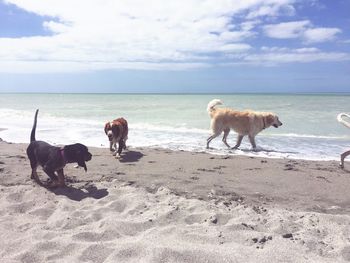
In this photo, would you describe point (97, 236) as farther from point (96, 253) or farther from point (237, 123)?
point (237, 123)

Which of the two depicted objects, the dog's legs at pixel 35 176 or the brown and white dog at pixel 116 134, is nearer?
the dog's legs at pixel 35 176

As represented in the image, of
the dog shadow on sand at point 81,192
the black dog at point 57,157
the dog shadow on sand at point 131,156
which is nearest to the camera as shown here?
the dog shadow on sand at point 81,192

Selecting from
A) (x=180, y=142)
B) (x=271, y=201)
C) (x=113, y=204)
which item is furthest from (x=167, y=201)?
(x=180, y=142)

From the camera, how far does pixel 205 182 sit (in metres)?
5.88

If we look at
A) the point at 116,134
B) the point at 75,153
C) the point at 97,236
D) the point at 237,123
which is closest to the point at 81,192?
the point at 75,153

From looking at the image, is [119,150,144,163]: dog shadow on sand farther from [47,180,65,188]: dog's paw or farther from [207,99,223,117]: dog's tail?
[207,99,223,117]: dog's tail

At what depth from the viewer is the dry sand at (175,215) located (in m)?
3.38

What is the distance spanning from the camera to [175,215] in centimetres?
A: 428

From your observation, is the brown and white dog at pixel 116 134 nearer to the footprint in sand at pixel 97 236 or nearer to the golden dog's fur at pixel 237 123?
the golden dog's fur at pixel 237 123

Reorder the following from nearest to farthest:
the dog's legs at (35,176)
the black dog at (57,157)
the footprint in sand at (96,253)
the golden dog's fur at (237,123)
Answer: the footprint in sand at (96,253), the black dog at (57,157), the dog's legs at (35,176), the golden dog's fur at (237,123)

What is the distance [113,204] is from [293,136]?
30.3 ft

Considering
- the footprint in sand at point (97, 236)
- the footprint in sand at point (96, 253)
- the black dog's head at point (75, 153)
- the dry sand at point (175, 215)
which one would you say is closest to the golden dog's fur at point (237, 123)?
the dry sand at point (175, 215)

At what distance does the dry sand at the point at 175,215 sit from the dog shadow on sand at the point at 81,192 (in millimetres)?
15

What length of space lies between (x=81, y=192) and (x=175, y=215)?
5.52ft
